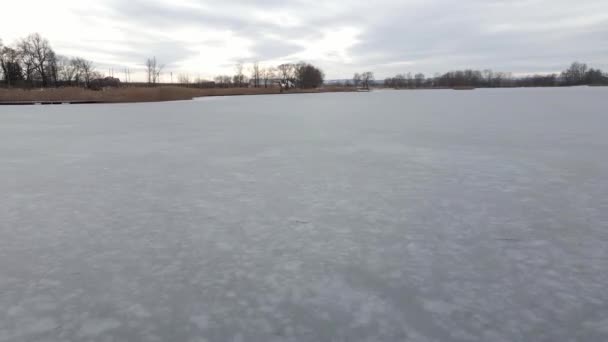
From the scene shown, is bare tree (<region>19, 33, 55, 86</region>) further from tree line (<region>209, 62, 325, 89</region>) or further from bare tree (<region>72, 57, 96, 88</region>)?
tree line (<region>209, 62, 325, 89</region>)

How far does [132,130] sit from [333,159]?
7.13 m

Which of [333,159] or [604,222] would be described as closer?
[604,222]

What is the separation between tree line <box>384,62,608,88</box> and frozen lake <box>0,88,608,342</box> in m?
99.5

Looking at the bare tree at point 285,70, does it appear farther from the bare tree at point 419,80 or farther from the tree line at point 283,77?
the bare tree at point 419,80

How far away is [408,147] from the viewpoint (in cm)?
771

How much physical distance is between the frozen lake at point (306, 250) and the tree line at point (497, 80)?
327 feet

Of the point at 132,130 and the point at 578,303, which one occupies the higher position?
the point at 132,130

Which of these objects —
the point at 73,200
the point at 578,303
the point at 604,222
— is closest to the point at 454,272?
the point at 578,303

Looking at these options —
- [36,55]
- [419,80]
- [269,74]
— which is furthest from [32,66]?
[419,80]

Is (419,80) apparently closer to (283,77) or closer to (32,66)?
(283,77)

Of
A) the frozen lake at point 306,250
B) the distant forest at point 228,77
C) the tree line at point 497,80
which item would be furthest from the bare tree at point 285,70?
the frozen lake at point 306,250

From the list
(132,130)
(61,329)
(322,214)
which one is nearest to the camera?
(61,329)

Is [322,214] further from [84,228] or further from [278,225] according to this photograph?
[84,228]

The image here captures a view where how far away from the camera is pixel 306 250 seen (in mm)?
2922
